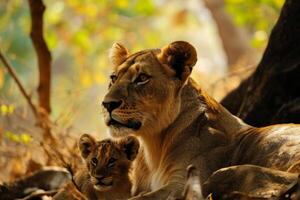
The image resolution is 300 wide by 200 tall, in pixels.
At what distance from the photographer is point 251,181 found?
12.4 ft

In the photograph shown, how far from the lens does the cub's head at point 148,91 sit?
15.1 ft

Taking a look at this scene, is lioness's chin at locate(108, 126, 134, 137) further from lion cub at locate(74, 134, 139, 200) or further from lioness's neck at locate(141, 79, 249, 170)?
lion cub at locate(74, 134, 139, 200)

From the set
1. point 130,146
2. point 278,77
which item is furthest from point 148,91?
point 278,77

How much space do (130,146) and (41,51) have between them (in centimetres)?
219

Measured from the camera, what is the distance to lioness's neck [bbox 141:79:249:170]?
4.75 meters

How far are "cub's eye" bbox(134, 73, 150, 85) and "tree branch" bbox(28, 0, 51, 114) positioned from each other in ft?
8.48

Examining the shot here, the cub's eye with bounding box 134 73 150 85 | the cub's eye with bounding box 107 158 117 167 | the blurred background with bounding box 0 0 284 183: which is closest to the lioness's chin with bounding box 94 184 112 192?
the cub's eye with bounding box 107 158 117 167

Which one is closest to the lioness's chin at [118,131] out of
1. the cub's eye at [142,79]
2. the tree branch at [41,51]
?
the cub's eye at [142,79]

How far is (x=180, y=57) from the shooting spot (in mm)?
4754

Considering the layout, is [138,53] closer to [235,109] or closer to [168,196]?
[168,196]

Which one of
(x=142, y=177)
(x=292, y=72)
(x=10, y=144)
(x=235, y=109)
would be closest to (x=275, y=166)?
(x=142, y=177)

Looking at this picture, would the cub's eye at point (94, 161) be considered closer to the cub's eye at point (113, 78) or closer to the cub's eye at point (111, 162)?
the cub's eye at point (111, 162)

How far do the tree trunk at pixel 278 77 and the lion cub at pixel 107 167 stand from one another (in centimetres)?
127

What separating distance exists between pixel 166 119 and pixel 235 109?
7.20ft
